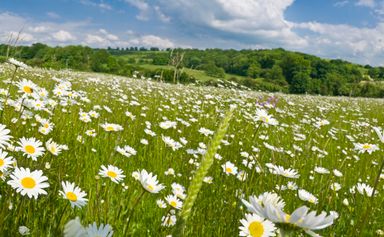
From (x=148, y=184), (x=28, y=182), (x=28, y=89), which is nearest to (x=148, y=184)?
(x=148, y=184)

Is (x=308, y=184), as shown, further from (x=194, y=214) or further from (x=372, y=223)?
(x=194, y=214)

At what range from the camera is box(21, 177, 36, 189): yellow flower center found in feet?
4.93

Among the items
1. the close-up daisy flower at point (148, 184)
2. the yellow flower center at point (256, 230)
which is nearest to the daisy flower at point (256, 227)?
the yellow flower center at point (256, 230)

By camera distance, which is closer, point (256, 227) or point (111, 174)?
point (256, 227)

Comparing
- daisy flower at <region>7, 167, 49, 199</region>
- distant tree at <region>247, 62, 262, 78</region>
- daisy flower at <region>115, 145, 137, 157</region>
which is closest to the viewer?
daisy flower at <region>7, 167, 49, 199</region>

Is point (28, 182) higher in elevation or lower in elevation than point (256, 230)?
higher

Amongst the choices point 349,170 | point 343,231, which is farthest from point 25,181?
point 349,170

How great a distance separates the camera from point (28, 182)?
5.05 ft

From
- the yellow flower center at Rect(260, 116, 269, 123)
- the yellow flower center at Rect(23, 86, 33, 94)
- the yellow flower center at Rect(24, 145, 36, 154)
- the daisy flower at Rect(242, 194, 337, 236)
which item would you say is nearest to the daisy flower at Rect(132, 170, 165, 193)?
the yellow flower center at Rect(24, 145, 36, 154)

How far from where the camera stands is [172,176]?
303cm

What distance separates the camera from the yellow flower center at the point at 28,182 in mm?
1501

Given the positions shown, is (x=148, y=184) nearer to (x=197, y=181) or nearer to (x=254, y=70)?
(x=197, y=181)

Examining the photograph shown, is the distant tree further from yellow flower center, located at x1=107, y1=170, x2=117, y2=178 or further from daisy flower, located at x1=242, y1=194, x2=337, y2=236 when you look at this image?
daisy flower, located at x1=242, y1=194, x2=337, y2=236

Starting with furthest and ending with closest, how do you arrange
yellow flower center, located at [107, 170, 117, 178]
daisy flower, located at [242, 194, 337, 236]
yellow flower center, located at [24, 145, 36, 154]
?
1. yellow flower center, located at [107, 170, 117, 178]
2. yellow flower center, located at [24, 145, 36, 154]
3. daisy flower, located at [242, 194, 337, 236]
